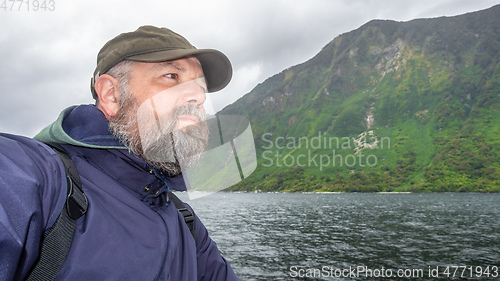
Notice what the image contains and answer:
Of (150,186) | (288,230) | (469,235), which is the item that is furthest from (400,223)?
(150,186)

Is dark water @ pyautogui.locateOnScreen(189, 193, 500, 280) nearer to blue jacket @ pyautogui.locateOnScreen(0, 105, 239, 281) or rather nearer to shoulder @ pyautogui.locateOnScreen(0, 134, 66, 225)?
blue jacket @ pyautogui.locateOnScreen(0, 105, 239, 281)

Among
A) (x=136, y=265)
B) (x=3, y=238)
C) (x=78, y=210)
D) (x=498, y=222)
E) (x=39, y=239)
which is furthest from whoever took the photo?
(x=498, y=222)

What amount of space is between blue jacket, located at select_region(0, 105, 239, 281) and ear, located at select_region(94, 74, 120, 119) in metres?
0.15

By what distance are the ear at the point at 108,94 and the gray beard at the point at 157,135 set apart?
0.05m

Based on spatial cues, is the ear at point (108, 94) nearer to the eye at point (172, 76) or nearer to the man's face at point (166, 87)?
the man's face at point (166, 87)

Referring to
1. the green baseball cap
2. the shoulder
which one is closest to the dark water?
the green baseball cap

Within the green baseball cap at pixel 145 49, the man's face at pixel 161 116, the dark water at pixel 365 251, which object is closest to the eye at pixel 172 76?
the man's face at pixel 161 116

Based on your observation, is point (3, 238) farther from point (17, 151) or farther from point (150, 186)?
point (150, 186)

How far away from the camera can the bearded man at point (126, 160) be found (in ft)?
3.50

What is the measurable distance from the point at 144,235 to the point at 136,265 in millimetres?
165

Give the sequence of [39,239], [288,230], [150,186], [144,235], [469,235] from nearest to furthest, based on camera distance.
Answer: [39,239]
[144,235]
[150,186]
[469,235]
[288,230]

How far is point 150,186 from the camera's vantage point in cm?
173

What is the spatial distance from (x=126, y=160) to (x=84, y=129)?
0.97ft

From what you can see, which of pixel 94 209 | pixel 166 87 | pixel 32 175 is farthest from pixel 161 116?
pixel 32 175
